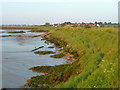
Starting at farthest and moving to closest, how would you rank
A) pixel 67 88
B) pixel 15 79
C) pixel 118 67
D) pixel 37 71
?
pixel 37 71, pixel 15 79, pixel 118 67, pixel 67 88

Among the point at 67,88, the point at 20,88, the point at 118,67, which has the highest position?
the point at 118,67

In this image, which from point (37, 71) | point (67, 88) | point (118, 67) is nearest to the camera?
point (67, 88)

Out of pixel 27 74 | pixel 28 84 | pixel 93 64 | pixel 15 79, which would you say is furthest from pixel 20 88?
pixel 93 64

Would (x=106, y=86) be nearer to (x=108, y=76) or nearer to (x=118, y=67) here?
(x=108, y=76)

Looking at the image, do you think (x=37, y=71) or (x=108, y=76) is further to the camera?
(x=37, y=71)

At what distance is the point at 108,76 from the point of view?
23.5ft

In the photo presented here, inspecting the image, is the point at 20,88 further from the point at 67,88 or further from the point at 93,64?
the point at 93,64

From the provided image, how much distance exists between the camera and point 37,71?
1140cm

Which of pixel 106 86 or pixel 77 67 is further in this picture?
pixel 77 67

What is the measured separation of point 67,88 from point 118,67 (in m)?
2.62

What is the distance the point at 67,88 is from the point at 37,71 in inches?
193

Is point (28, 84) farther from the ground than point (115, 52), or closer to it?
closer to it

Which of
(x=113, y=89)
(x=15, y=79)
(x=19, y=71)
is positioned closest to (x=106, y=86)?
(x=113, y=89)

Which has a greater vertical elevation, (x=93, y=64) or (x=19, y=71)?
(x=93, y=64)
